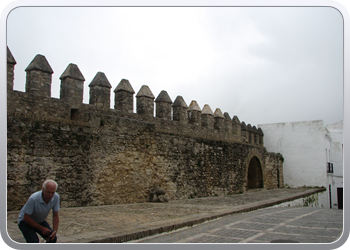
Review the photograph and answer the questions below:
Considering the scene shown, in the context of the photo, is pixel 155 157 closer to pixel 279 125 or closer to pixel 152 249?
pixel 152 249

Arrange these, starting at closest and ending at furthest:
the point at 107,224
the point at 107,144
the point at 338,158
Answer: the point at 107,224
the point at 107,144
the point at 338,158

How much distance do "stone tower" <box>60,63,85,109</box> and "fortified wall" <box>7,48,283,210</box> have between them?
1.0 inches

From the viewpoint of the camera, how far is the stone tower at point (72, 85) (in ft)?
24.6

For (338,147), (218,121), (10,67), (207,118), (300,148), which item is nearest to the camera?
(10,67)

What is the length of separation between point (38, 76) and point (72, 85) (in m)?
0.90

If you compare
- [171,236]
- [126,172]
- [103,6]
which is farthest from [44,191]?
[126,172]

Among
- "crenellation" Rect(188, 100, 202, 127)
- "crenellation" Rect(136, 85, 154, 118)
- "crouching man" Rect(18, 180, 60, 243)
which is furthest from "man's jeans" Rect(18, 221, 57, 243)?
"crenellation" Rect(188, 100, 202, 127)

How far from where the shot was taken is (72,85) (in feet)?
24.8

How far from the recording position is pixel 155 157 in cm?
857

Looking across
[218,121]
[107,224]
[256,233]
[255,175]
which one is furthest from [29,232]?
[255,175]

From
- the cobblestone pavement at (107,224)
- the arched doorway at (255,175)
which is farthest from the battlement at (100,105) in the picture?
the arched doorway at (255,175)

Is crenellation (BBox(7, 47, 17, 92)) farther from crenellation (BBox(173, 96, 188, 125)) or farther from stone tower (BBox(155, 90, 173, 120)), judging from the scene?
crenellation (BBox(173, 96, 188, 125))

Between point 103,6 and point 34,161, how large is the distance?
3.64 m

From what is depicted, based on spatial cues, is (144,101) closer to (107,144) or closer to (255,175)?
(107,144)
